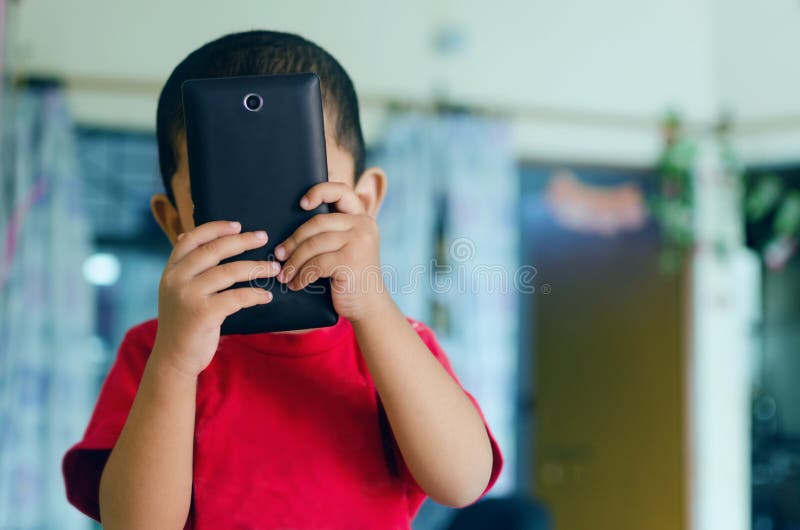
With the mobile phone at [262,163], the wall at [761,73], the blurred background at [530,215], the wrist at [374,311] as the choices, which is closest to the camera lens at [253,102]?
the mobile phone at [262,163]

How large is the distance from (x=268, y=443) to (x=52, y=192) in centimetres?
202

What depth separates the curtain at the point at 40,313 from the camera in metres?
2.10

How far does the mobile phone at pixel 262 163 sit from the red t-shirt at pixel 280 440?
0.08 metres

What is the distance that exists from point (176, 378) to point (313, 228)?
0.38 feet

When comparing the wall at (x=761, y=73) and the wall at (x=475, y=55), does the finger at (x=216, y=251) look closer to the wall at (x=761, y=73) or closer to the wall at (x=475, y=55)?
the wall at (x=475, y=55)

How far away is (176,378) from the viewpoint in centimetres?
41

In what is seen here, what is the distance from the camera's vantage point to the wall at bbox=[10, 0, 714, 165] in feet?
7.24

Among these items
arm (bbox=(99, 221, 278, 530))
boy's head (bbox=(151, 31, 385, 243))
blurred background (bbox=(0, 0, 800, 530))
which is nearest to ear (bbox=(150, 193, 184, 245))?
boy's head (bbox=(151, 31, 385, 243))

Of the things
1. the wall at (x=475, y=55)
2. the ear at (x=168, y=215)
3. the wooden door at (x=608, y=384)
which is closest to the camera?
the ear at (x=168, y=215)

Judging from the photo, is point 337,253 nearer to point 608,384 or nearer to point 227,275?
point 227,275

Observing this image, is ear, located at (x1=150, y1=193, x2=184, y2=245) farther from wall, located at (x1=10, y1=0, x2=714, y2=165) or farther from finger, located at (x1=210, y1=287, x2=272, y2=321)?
wall, located at (x1=10, y1=0, x2=714, y2=165)

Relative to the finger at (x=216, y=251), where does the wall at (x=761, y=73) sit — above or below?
above

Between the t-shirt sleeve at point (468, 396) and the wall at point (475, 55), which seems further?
the wall at point (475, 55)

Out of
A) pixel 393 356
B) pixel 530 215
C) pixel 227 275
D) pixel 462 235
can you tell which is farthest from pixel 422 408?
pixel 530 215
